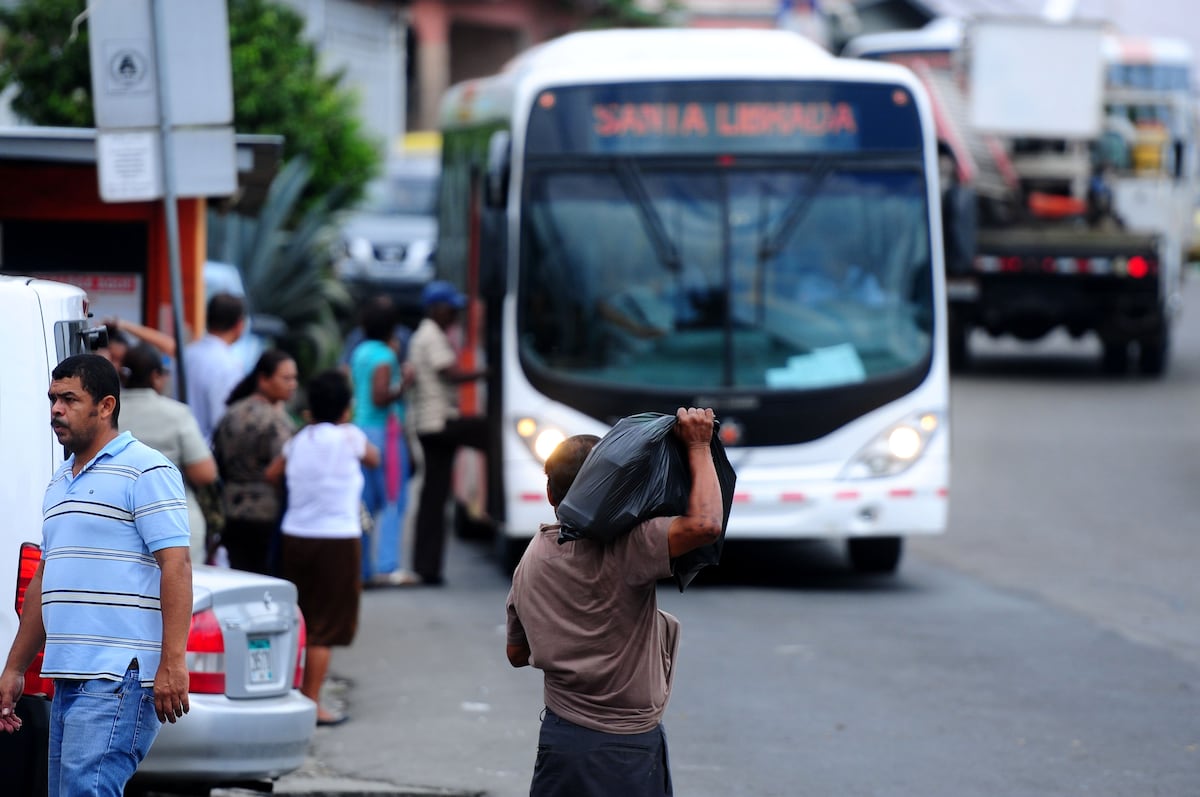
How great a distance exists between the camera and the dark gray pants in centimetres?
460

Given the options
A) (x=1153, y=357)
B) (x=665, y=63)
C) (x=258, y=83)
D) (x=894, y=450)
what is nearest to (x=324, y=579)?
(x=894, y=450)

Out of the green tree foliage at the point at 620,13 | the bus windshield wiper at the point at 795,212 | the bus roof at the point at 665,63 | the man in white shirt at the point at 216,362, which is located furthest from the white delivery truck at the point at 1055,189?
the green tree foliage at the point at 620,13

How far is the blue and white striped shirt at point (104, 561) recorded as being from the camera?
15.7 feet

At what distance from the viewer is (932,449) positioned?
435 inches

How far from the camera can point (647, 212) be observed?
11.1 metres

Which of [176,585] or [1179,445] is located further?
[1179,445]

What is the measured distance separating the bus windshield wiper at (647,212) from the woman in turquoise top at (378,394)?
151 centimetres

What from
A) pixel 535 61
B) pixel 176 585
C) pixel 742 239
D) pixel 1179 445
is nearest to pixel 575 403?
pixel 742 239

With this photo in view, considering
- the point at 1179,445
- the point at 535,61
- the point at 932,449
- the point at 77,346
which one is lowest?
the point at 1179,445

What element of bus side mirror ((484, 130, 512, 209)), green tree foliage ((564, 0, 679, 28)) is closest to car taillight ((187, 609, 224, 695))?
bus side mirror ((484, 130, 512, 209))

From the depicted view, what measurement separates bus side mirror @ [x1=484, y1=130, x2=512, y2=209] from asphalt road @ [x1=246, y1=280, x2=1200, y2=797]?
2.26m

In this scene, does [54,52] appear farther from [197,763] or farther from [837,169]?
[197,763]

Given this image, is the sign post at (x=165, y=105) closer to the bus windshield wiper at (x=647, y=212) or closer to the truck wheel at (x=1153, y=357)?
the bus windshield wiper at (x=647, y=212)

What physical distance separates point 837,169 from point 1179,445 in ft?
28.1
